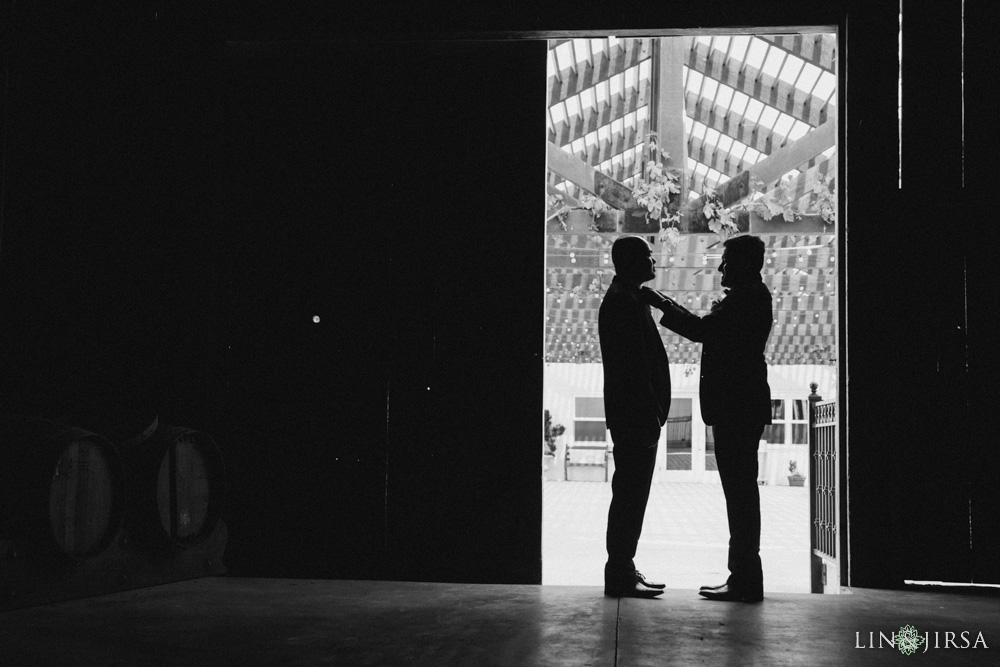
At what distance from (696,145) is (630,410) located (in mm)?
7985

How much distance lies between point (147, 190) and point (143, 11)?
3.00 feet

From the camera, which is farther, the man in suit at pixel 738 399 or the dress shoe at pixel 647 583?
the dress shoe at pixel 647 583

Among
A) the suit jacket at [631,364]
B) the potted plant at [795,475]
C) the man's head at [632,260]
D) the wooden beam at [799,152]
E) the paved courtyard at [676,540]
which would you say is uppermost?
the wooden beam at [799,152]

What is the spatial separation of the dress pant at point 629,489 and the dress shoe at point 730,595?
328 mm

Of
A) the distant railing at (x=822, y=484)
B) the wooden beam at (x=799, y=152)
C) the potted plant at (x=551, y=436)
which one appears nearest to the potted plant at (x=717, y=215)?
the wooden beam at (x=799, y=152)

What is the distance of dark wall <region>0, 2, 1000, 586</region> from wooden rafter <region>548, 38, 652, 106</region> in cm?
401

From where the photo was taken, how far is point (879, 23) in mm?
4066

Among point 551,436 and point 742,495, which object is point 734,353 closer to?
point 742,495

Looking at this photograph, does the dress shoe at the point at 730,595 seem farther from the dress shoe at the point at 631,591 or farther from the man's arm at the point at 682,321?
the man's arm at the point at 682,321

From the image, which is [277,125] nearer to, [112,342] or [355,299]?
[355,299]

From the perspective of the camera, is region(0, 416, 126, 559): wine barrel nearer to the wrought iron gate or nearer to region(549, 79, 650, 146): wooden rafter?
the wrought iron gate

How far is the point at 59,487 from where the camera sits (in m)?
3.26

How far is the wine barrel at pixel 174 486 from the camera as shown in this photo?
3.68 metres

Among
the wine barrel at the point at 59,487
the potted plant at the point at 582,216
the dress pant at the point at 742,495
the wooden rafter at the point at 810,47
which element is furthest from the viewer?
the potted plant at the point at 582,216
